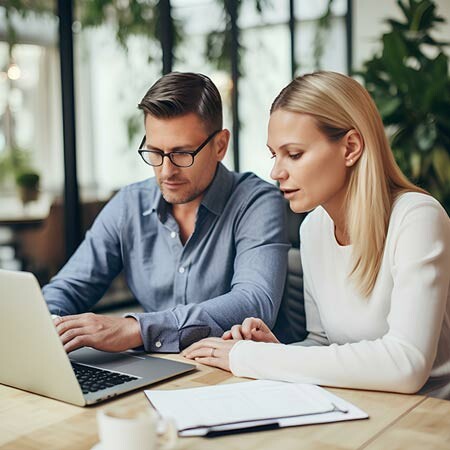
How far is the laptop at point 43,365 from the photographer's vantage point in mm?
1171

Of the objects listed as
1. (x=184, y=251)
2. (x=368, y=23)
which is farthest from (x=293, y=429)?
(x=368, y=23)

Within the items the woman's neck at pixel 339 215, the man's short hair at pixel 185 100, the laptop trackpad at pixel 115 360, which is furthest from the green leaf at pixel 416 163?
the laptop trackpad at pixel 115 360

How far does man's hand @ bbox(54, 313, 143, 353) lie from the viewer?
146cm

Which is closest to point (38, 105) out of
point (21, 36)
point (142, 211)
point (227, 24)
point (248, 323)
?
point (21, 36)

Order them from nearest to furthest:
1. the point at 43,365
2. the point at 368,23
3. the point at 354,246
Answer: the point at 43,365
the point at 354,246
the point at 368,23

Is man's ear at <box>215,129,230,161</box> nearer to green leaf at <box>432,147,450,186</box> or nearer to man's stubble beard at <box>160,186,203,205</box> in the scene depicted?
man's stubble beard at <box>160,186,203,205</box>

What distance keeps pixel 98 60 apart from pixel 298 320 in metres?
2.98

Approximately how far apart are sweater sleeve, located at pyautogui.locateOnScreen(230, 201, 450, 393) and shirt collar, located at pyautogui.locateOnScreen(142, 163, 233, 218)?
67cm

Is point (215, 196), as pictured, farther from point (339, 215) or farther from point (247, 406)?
point (247, 406)

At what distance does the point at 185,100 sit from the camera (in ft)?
6.27

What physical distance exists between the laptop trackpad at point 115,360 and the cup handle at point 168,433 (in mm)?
457

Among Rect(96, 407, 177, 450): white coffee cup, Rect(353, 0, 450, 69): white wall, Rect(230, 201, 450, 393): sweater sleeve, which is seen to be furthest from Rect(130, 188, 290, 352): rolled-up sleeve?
Rect(353, 0, 450, 69): white wall

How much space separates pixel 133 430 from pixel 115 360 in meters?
0.61

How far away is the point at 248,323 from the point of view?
4.99 feet
